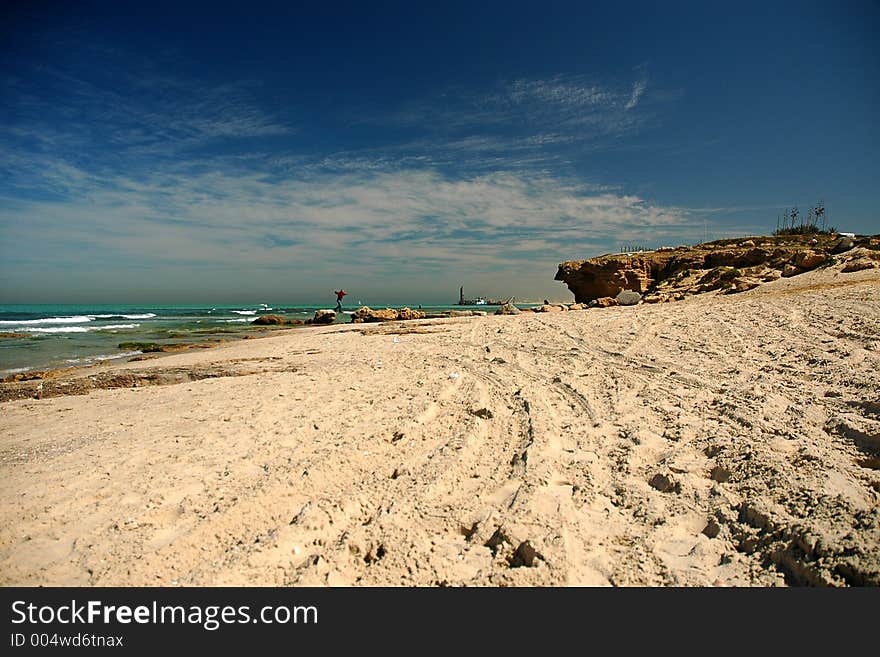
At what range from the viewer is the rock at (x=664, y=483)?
8.79ft

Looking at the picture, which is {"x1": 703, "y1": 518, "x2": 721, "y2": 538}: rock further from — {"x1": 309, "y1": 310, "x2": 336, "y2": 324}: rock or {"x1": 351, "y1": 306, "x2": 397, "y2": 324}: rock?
{"x1": 309, "y1": 310, "x2": 336, "y2": 324}: rock

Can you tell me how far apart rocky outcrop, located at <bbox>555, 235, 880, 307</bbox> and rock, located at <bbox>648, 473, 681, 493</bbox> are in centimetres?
1353

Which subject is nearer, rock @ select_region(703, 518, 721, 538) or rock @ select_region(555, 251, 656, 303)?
rock @ select_region(703, 518, 721, 538)

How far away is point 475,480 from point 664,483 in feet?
3.95

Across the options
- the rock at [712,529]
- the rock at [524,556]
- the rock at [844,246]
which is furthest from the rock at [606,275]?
the rock at [524,556]

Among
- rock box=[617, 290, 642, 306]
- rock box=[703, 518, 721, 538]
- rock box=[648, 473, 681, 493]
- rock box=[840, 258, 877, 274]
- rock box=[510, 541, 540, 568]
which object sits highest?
rock box=[840, 258, 877, 274]

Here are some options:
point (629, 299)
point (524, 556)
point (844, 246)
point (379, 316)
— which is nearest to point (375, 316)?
point (379, 316)

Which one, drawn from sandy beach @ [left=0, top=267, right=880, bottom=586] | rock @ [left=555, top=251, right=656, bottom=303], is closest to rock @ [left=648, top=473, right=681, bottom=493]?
sandy beach @ [left=0, top=267, right=880, bottom=586]

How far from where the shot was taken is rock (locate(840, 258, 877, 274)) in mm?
11484

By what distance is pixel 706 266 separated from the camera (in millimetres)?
21391

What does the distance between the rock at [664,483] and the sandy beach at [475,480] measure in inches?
0.6
